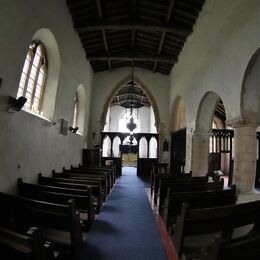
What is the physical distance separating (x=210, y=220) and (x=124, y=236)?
1.42m

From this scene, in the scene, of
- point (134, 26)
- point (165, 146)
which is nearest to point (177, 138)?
point (165, 146)

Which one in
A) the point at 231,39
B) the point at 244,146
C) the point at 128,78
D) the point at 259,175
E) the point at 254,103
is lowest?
the point at 259,175

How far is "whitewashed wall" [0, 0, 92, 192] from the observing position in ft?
10.6

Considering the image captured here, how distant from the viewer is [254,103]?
4180 mm

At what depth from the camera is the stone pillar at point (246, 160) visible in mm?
4219

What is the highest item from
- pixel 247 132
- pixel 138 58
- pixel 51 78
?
pixel 138 58

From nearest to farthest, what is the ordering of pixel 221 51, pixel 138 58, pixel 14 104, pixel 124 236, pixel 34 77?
pixel 124 236, pixel 14 104, pixel 34 77, pixel 221 51, pixel 138 58

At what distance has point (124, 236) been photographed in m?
3.03

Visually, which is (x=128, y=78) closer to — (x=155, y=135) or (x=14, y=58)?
(x=155, y=135)

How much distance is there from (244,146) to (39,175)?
3.79m

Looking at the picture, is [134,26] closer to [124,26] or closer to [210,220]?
[124,26]

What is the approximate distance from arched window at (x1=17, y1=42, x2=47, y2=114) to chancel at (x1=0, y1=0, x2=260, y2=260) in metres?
0.02

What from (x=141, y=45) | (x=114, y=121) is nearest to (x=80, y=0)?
(x=141, y=45)

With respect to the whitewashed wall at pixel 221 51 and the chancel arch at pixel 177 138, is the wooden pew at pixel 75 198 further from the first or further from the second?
the chancel arch at pixel 177 138
